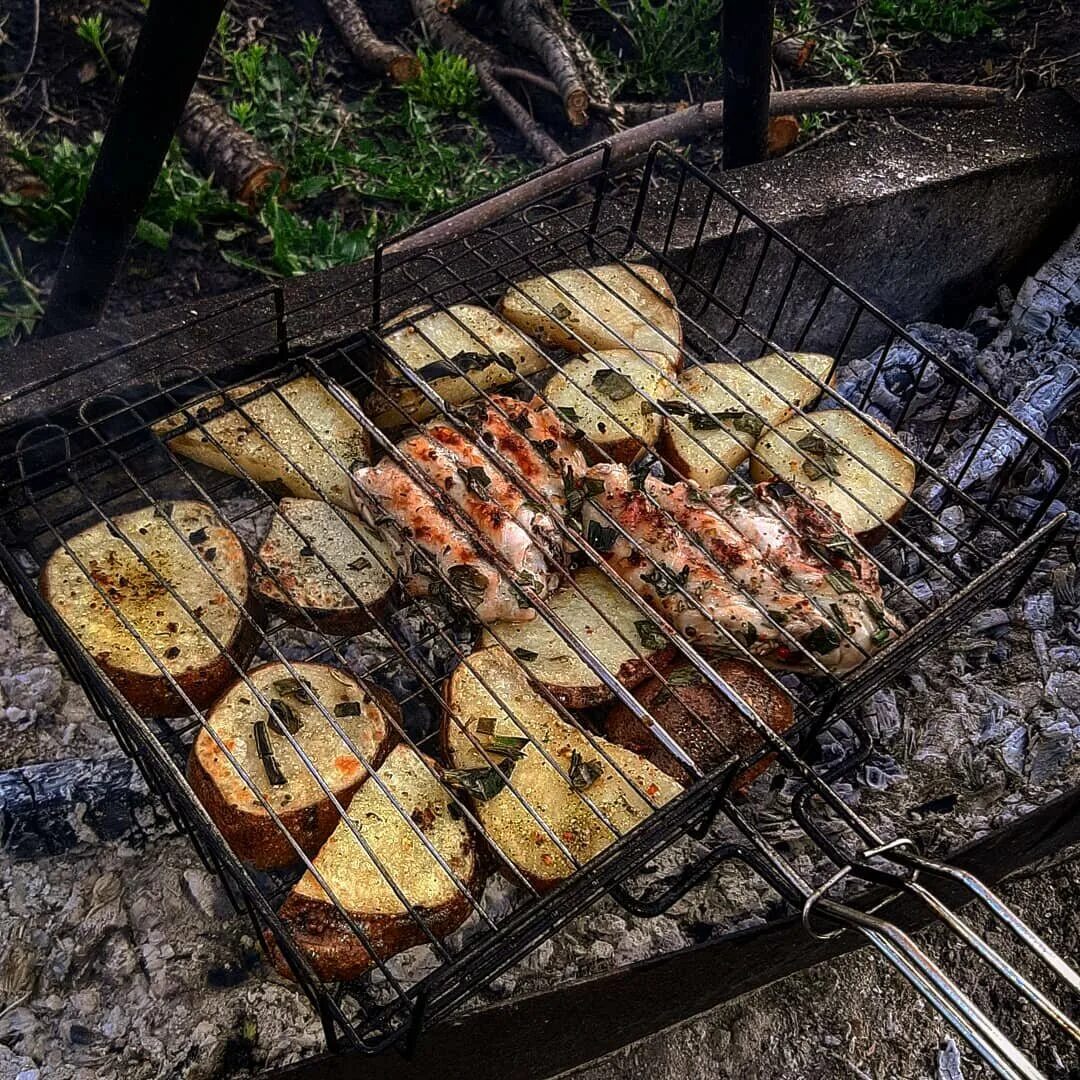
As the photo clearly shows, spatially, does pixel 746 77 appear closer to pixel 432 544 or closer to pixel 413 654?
pixel 432 544

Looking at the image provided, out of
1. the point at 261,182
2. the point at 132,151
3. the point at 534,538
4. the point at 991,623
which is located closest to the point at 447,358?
the point at 534,538

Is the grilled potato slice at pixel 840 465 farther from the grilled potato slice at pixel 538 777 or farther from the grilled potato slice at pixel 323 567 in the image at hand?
the grilled potato slice at pixel 323 567

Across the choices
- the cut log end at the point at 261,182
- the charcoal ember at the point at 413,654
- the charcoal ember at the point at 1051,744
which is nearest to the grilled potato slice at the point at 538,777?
the charcoal ember at the point at 413,654

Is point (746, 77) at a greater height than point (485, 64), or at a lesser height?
greater

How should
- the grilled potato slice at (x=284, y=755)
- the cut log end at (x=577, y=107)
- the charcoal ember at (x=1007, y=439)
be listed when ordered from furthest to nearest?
the cut log end at (x=577, y=107) → the charcoal ember at (x=1007, y=439) → the grilled potato slice at (x=284, y=755)

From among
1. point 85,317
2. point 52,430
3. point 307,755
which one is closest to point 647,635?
point 307,755

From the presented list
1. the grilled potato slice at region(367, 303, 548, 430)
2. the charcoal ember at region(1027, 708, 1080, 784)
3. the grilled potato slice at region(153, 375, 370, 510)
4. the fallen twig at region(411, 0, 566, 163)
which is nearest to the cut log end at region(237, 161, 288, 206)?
the fallen twig at region(411, 0, 566, 163)
